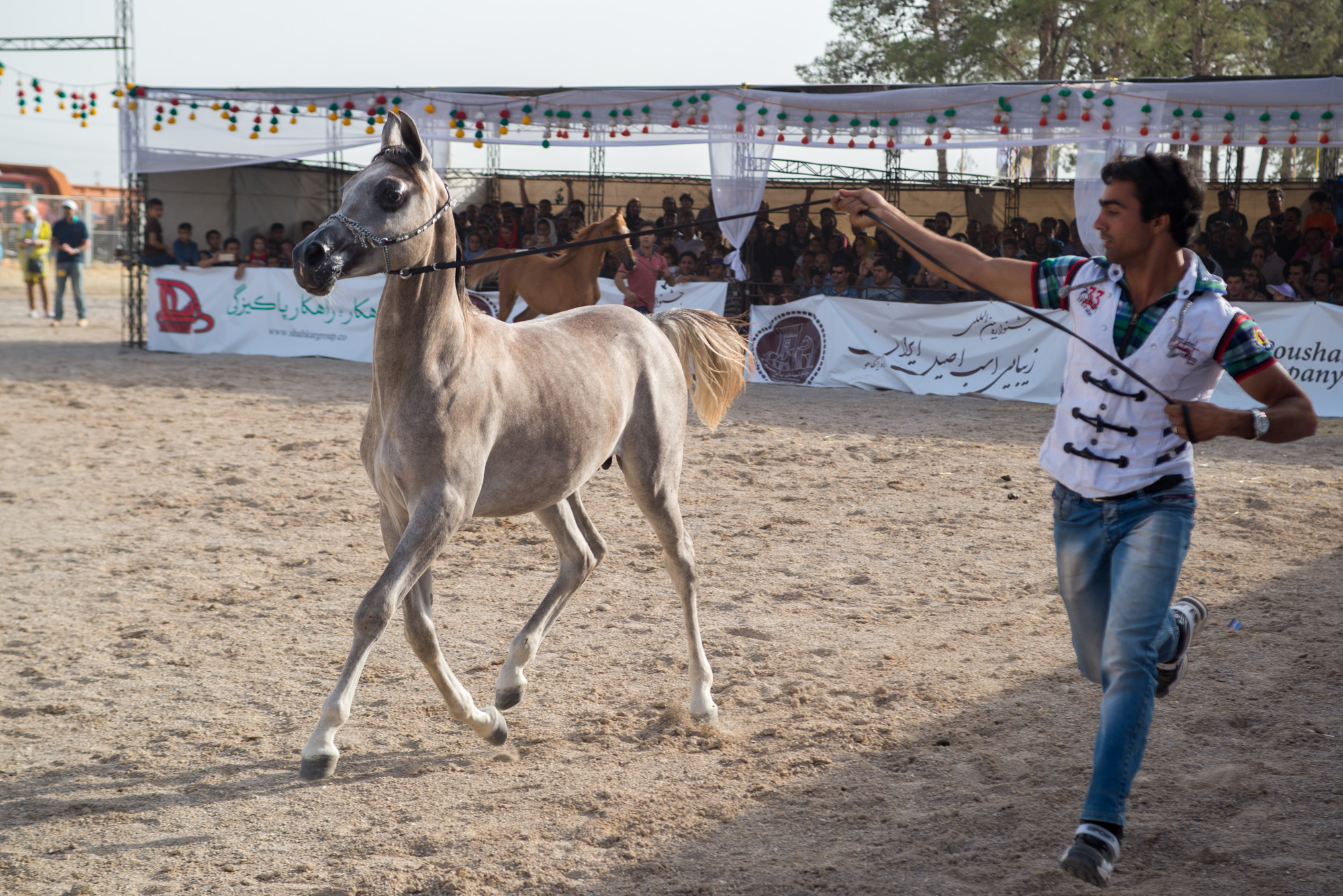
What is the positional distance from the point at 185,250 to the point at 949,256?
15.9m

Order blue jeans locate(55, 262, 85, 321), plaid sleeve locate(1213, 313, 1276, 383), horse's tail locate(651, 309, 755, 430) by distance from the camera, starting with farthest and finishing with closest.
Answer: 1. blue jeans locate(55, 262, 85, 321)
2. horse's tail locate(651, 309, 755, 430)
3. plaid sleeve locate(1213, 313, 1276, 383)

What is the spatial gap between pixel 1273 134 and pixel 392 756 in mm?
12018

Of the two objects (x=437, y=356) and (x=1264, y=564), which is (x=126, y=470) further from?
(x=1264, y=564)

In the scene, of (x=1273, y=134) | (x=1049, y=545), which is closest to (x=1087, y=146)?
(x=1273, y=134)

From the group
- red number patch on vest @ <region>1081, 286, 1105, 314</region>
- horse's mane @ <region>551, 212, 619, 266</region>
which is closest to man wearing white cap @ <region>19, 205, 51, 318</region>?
horse's mane @ <region>551, 212, 619, 266</region>

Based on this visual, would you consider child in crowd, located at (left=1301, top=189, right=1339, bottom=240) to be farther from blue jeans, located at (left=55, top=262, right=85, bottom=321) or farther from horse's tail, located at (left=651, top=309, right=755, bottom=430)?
blue jeans, located at (left=55, top=262, right=85, bottom=321)

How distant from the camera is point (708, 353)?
4930mm

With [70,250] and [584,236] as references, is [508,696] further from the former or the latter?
[70,250]

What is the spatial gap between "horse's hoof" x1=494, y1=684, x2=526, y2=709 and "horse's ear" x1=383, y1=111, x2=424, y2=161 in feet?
6.44

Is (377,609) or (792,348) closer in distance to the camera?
(377,609)

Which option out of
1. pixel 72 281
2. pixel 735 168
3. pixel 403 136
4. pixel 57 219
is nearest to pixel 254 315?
pixel 72 281

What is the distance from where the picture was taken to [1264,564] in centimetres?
585

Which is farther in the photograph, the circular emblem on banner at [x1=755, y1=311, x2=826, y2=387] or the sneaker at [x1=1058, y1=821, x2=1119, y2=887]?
the circular emblem on banner at [x1=755, y1=311, x2=826, y2=387]

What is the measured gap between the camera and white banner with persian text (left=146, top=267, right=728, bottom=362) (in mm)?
15188
